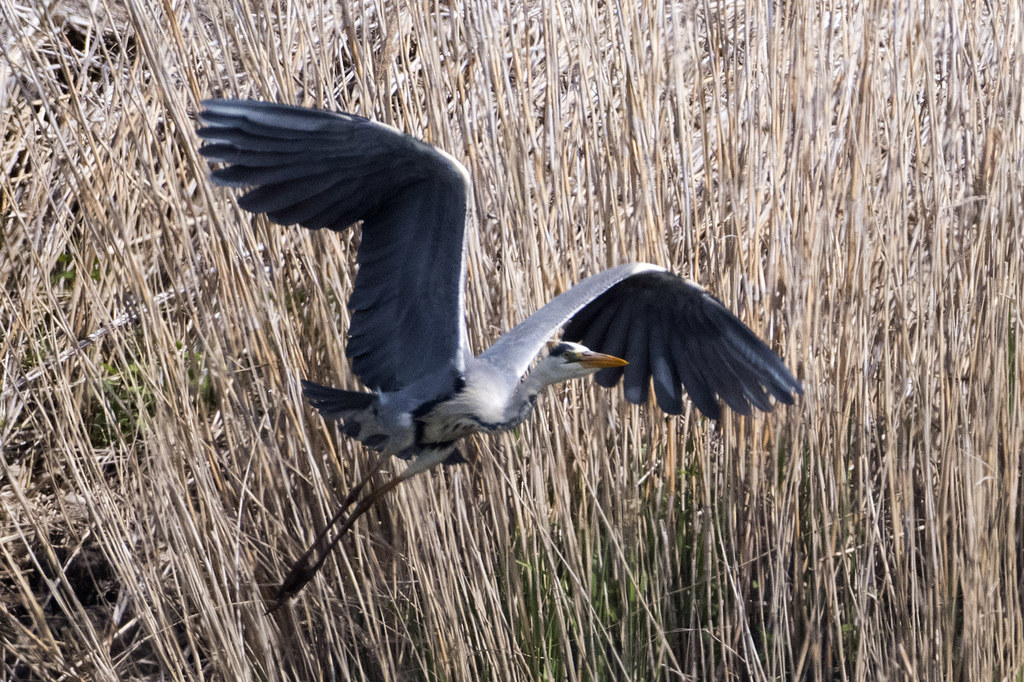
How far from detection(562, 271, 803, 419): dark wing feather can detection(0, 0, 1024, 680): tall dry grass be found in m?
0.07

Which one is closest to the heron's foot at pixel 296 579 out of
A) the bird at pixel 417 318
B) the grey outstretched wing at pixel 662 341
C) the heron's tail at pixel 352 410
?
the bird at pixel 417 318

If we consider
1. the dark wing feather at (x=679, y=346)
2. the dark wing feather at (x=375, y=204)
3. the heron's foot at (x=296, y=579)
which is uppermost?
the dark wing feather at (x=375, y=204)

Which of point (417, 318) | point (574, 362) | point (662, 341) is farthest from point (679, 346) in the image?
point (417, 318)

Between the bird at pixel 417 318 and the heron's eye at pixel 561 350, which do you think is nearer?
the bird at pixel 417 318

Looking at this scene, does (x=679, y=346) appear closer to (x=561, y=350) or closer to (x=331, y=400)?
(x=561, y=350)

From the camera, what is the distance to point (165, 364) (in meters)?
1.81

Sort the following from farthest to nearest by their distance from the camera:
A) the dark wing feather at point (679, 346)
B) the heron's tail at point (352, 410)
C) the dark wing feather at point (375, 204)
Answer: the dark wing feather at point (679, 346), the heron's tail at point (352, 410), the dark wing feather at point (375, 204)

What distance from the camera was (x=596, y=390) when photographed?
Answer: 2049mm

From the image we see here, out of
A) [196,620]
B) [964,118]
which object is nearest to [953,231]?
[964,118]

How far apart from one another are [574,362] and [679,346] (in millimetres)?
350

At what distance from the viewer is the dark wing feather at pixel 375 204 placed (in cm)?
170

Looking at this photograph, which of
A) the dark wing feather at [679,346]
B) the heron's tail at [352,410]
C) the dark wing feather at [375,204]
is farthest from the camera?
the dark wing feather at [679,346]

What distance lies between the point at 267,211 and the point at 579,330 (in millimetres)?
784

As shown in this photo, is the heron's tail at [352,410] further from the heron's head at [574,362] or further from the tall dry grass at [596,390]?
the heron's head at [574,362]
